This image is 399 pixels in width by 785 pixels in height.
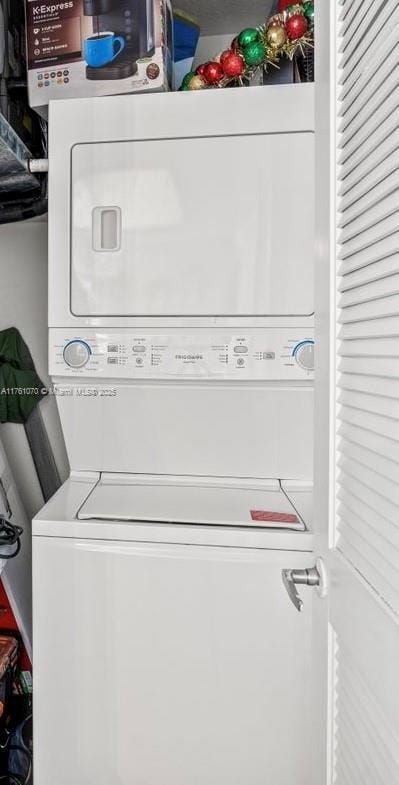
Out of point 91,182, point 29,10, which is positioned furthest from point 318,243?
point 29,10

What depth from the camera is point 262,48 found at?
56.2 inches

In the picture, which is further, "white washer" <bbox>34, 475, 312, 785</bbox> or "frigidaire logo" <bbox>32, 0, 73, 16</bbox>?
"frigidaire logo" <bbox>32, 0, 73, 16</bbox>

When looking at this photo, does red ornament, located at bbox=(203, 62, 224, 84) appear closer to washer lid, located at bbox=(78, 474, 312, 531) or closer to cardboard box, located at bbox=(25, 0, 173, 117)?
cardboard box, located at bbox=(25, 0, 173, 117)

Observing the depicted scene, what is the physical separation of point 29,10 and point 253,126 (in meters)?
0.81

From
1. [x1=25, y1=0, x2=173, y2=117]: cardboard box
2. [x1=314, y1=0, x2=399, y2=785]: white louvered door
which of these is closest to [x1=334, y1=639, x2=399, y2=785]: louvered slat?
[x1=314, y1=0, x2=399, y2=785]: white louvered door

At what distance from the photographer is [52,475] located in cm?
198

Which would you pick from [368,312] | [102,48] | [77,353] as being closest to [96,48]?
[102,48]

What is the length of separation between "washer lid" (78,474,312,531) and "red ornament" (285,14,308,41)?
4.43 ft

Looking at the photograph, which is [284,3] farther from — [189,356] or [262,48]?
[189,356]

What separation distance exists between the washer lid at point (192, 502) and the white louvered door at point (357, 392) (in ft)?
1.10

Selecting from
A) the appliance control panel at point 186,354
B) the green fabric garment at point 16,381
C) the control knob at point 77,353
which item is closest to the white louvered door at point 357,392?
the appliance control panel at point 186,354

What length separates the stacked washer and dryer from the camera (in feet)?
3.75

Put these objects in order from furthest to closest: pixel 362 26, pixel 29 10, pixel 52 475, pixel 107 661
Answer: pixel 52 475
pixel 29 10
pixel 107 661
pixel 362 26

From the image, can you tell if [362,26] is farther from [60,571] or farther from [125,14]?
[60,571]
